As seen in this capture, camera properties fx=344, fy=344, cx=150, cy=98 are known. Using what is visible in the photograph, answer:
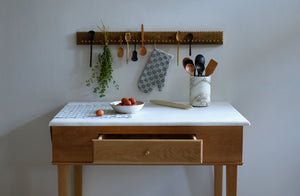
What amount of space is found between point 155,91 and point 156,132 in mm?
583

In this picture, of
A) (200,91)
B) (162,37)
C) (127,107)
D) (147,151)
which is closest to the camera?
(147,151)

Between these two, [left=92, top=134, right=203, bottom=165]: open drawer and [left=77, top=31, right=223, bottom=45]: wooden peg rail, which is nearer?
[left=92, top=134, right=203, bottom=165]: open drawer

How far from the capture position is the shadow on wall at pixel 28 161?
90.2 inches

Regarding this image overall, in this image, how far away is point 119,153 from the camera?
1611mm

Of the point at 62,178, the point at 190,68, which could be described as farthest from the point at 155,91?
the point at 62,178

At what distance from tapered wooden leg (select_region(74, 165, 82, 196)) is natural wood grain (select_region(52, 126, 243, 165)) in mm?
543

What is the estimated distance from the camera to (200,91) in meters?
2.01

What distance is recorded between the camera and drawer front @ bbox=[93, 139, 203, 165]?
1.60 meters

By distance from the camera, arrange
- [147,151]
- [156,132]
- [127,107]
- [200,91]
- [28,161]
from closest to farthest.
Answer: [147,151] < [156,132] < [127,107] < [200,91] < [28,161]

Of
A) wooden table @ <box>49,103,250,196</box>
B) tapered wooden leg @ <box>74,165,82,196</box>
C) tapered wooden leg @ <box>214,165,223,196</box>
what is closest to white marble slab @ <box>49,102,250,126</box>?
wooden table @ <box>49,103,250,196</box>

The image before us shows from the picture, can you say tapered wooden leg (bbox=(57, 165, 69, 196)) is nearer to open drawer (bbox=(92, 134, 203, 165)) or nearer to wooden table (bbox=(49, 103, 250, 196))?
wooden table (bbox=(49, 103, 250, 196))

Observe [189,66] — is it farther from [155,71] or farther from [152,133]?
[152,133]

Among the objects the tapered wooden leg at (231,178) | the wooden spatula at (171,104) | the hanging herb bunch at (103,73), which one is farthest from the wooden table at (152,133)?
the hanging herb bunch at (103,73)

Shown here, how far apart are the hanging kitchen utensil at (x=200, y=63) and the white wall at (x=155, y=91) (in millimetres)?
190
